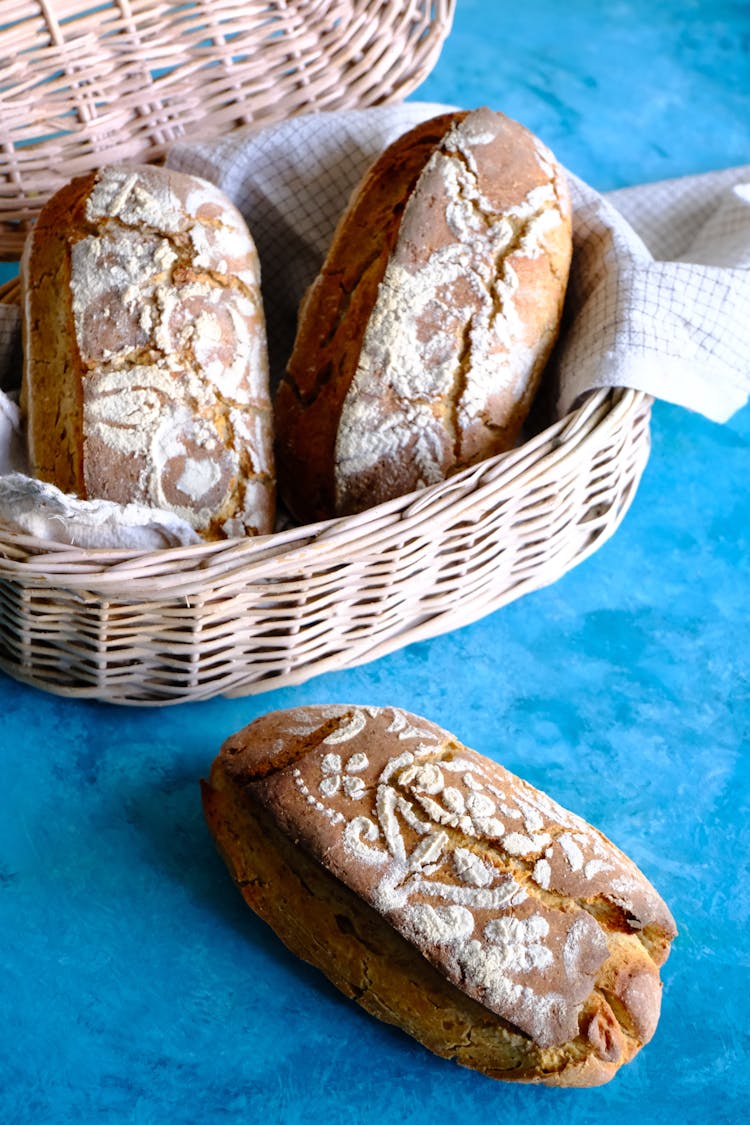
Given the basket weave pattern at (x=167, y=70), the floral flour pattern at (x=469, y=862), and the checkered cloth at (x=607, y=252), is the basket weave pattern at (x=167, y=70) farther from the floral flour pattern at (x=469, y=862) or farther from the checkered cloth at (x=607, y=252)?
the floral flour pattern at (x=469, y=862)

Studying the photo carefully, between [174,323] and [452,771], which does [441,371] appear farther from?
[452,771]

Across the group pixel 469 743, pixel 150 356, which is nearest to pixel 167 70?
pixel 150 356

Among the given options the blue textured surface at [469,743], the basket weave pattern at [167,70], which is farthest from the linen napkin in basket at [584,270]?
the blue textured surface at [469,743]

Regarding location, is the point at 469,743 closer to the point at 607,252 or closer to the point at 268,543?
the point at 268,543

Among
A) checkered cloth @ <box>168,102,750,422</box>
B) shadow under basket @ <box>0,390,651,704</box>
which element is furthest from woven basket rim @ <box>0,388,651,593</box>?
checkered cloth @ <box>168,102,750,422</box>

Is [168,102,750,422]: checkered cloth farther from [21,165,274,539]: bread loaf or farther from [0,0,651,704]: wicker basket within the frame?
[21,165,274,539]: bread loaf

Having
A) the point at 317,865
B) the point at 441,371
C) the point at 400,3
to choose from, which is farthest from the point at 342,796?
the point at 400,3
